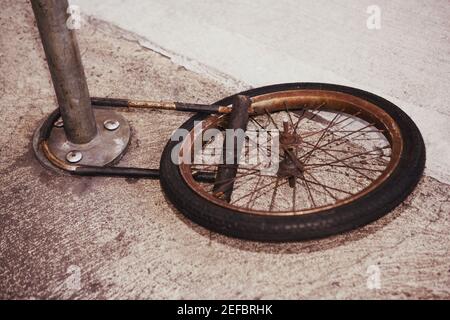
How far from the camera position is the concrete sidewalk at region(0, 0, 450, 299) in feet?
6.53

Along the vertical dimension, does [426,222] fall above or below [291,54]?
below

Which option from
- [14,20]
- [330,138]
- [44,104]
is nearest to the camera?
[330,138]

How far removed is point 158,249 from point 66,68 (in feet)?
3.62

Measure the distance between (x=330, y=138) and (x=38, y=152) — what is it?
186cm

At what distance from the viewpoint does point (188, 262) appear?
2107mm

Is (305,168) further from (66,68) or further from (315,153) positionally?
(66,68)

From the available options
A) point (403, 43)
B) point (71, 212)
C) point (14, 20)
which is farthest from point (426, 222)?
point (14, 20)

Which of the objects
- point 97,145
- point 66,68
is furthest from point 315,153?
point 66,68

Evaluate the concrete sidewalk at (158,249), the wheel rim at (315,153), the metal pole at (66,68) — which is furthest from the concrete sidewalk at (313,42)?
the metal pole at (66,68)

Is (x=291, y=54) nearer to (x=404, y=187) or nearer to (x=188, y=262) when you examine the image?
(x=404, y=187)

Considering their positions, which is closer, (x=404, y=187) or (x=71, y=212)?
(x=404, y=187)

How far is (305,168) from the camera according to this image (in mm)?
2439
